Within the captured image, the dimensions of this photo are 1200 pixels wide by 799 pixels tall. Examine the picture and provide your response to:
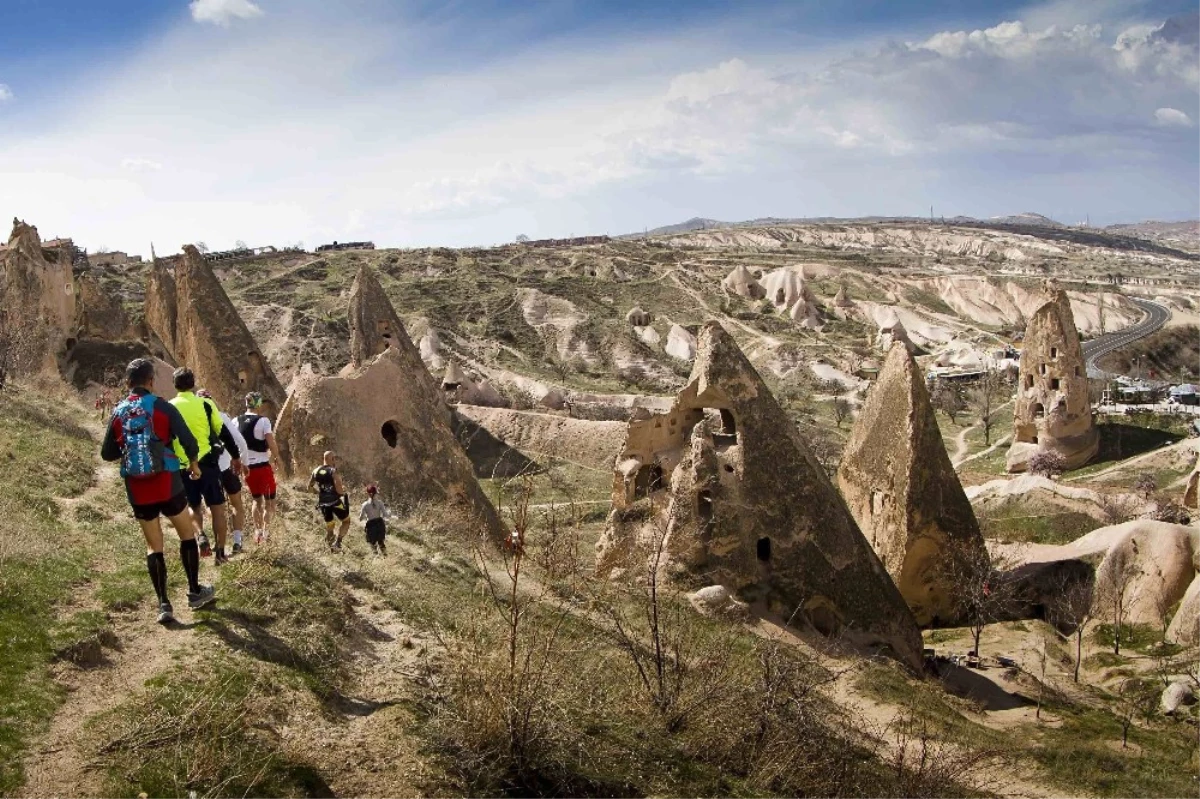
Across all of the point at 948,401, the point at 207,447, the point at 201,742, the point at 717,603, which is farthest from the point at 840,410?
the point at 201,742

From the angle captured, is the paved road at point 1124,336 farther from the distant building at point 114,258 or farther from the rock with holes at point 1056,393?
the distant building at point 114,258

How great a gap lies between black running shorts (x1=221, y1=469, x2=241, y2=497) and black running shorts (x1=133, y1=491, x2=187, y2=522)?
5.31 ft

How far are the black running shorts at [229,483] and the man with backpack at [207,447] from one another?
0.67 feet

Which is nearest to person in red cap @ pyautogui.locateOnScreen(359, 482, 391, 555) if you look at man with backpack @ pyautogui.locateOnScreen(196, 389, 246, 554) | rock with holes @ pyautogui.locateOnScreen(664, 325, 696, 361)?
man with backpack @ pyautogui.locateOnScreen(196, 389, 246, 554)

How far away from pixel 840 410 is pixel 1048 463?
45.7ft

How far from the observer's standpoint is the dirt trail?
190 inches

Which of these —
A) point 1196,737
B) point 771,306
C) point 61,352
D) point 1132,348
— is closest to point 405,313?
point 771,306

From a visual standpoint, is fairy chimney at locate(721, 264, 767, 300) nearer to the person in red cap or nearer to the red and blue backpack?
the person in red cap

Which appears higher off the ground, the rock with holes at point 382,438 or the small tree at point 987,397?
the rock with holes at point 382,438

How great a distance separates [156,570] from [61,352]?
765 inches

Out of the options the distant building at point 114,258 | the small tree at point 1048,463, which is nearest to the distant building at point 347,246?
the distant building at point 114,258

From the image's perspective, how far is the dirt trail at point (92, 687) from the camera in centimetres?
482

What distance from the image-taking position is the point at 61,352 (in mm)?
23281

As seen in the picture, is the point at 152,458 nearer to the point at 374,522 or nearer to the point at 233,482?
the point at 233,482
